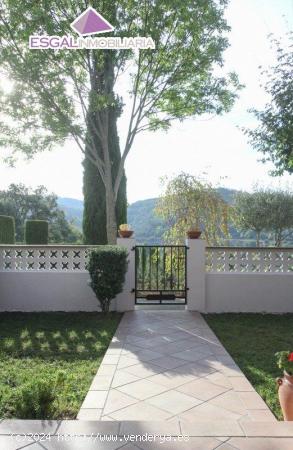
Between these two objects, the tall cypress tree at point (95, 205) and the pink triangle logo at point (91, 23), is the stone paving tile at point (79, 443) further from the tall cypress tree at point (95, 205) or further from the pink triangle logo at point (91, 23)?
the tall cypress tree at point (95, 205)

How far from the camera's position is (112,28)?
736 centimetres

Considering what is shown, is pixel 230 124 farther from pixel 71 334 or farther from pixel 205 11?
pixel 71 334

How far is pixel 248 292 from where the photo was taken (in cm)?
683

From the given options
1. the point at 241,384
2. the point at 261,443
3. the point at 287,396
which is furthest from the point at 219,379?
the point at 261,443

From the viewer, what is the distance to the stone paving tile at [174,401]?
2.80m

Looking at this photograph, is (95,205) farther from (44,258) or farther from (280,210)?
(280,210)

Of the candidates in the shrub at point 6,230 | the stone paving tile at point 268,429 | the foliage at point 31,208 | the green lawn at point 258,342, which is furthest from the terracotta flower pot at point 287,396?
the foliage at point 31,208

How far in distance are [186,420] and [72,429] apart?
0.84m

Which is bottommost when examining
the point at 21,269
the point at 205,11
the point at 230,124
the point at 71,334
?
the point at 71,334

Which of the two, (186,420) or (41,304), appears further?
(41,304)

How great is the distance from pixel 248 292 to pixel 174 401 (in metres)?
4.25

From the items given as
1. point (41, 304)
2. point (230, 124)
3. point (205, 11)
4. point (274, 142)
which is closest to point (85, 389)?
point (41, 304)

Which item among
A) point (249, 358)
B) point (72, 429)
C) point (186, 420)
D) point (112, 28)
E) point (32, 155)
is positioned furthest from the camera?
point (32, 155)

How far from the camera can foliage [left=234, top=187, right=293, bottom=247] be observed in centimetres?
1720
